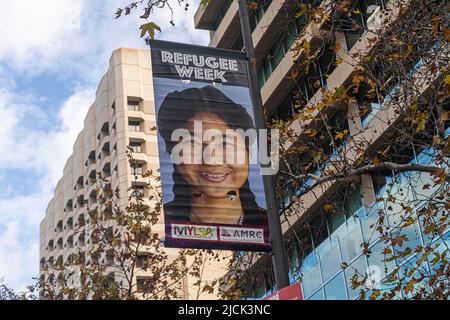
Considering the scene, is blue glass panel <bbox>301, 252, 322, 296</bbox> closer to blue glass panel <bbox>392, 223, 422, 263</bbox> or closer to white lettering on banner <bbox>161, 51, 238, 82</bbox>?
blue glass panel <bbox>392, 223, 422, 263</bbox>

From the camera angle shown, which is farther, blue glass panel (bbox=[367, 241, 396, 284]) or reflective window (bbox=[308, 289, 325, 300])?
reflective window (bbox=[308, 289, 325, 300])

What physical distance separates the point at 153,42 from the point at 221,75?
1.07 m

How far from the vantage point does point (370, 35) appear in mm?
23469

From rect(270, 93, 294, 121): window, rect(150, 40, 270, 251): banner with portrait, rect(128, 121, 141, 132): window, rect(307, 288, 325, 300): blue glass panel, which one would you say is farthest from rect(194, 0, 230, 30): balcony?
rect(128, 121, 141, 132): window

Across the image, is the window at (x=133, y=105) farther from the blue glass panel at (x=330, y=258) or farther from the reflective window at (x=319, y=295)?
the reflective window at (x=319, y=295)

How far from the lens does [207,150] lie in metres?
11.1

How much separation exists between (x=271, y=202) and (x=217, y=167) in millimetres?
930

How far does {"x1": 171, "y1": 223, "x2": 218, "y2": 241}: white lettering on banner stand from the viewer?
10516 millimetres

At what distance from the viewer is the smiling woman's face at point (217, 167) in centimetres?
1078

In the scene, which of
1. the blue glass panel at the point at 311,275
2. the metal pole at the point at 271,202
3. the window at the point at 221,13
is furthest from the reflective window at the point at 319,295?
the window at the point at 221,13

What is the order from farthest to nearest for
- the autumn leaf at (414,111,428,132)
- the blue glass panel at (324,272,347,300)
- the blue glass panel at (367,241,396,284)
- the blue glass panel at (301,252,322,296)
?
the blue glass panel at (301,252,322,296) → the blue glass panel at (324,272,347,300) → the blue glass panel at (367,241,396,284) → the autumn leaf at (414,111,428,132)

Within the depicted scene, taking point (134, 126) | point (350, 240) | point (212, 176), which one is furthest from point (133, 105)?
point (212, 176)

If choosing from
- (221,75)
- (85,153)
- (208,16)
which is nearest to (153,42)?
(221,75)

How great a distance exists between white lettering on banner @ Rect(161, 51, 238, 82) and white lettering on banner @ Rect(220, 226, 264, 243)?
2.27 m
